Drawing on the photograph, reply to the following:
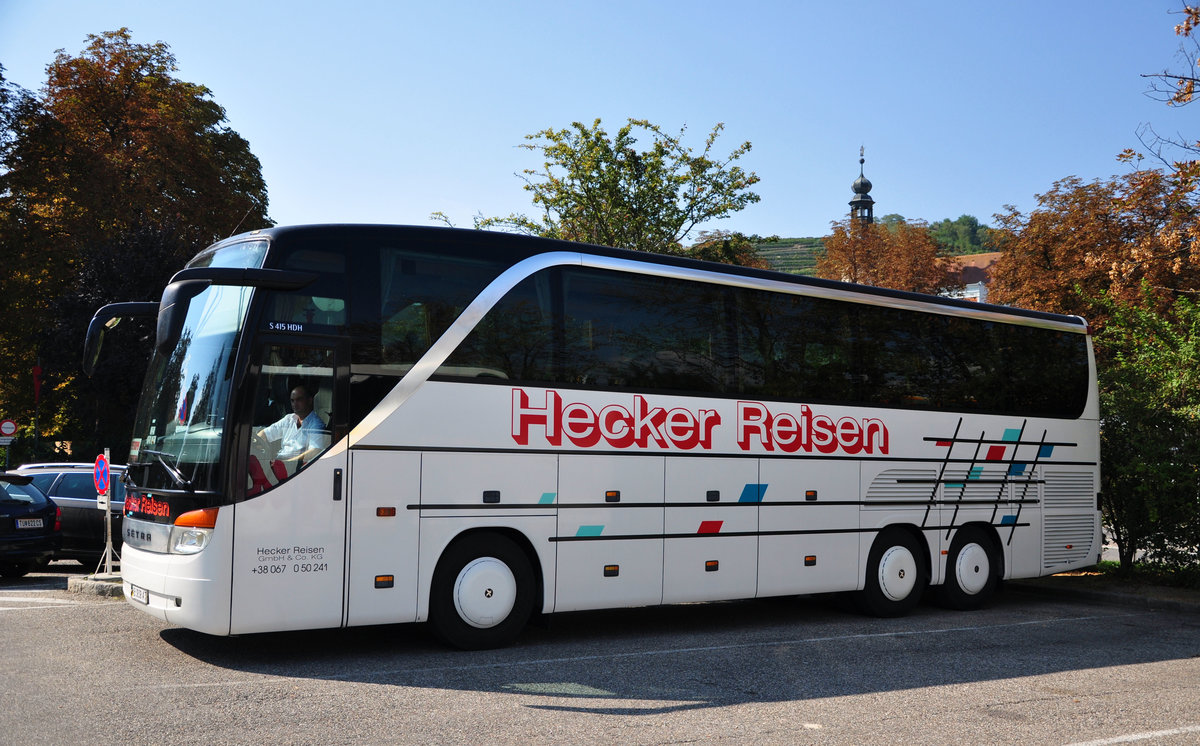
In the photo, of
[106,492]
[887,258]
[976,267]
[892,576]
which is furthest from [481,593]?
[976,267]

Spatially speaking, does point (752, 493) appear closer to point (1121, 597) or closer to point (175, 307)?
point (175, 307)

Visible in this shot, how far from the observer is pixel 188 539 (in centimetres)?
852

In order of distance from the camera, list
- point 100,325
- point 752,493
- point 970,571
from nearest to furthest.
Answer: point 100,325, point 752,493, point 970,571

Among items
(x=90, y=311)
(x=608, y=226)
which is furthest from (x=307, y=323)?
(x=90, y=311)

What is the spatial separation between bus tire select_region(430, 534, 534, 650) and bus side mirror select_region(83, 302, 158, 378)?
11.4 feet

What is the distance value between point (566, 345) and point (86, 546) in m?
10.3

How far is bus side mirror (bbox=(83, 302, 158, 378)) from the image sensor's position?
30.3 feet

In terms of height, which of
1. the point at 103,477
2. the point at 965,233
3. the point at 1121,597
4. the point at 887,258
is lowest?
the point at 1121,597

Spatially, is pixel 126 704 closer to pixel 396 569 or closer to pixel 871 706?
pixel 396 569

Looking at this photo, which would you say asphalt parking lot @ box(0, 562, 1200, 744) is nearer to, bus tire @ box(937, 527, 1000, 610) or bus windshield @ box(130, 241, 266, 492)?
bus tire @ box(937, 527, 1000, 610)

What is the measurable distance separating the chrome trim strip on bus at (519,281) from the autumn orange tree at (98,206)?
2376cm

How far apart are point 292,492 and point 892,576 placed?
7.29 metres

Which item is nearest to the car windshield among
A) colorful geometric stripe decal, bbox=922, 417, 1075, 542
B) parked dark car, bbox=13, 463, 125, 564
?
parked dark car, bbox=13, 463, 125, 564

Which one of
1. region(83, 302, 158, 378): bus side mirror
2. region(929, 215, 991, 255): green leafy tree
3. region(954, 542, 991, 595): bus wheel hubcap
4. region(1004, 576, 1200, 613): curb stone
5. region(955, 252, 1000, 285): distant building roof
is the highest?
region(929, 215, 991, 255): green leafy tree
